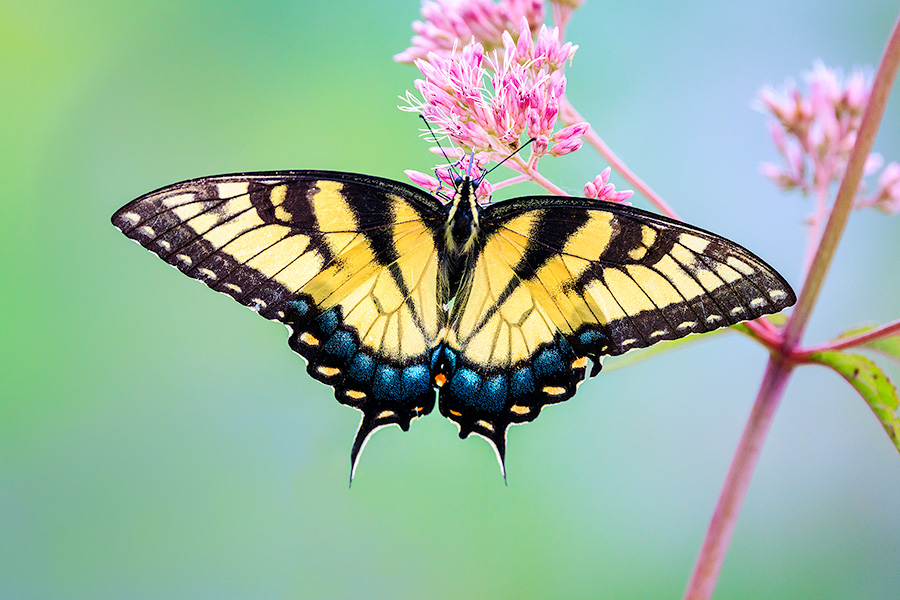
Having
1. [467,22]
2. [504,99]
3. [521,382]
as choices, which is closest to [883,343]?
[521,382]

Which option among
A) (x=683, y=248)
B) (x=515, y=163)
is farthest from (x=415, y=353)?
(x=683, y=248)

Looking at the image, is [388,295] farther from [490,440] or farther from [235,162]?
[235,162]

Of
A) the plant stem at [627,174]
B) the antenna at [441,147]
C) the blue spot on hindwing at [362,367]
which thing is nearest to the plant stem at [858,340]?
the plant stem at [627,174]

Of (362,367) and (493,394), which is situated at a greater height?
(362,367)

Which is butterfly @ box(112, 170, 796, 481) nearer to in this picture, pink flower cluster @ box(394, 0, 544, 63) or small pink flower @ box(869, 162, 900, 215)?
pink flower cluster @ box(394, 0, 544, 63)

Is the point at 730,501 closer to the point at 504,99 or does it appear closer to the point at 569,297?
the point at 569,297
